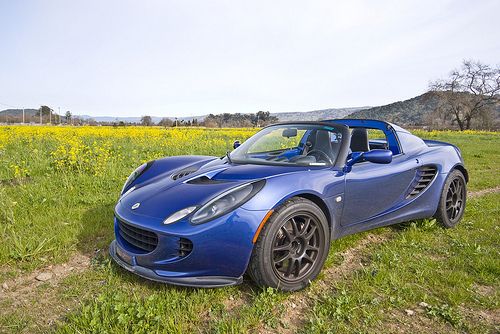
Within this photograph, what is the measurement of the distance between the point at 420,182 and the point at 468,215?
143cm

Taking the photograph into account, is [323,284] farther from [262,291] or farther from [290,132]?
[290,132]

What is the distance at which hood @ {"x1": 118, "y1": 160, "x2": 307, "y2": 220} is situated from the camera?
7.75ft

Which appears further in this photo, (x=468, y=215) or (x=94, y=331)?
(x=468, y=215)

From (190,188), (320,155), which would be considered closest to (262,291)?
(190,188)

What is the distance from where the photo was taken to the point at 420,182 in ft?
11.9

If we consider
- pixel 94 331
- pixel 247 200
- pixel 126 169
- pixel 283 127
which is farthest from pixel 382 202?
pixel 126 169

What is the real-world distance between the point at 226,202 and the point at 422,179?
2471 mm

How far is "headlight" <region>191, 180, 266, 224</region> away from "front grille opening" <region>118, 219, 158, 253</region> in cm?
34

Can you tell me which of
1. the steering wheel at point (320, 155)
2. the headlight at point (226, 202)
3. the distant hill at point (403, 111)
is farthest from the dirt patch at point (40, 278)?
the distant hill at point (403, 111)

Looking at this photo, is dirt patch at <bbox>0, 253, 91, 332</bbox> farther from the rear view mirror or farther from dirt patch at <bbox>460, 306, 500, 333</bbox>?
dirt patch at <bbox>460, 306, 500, 333</bbox>

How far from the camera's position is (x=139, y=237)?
238cm

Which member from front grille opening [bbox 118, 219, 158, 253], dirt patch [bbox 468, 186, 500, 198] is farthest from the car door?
dirt patch [bbox 468, 186, 500, 198]

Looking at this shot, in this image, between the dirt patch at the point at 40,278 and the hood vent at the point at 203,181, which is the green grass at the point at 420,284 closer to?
the hood vent at the point at 203,181

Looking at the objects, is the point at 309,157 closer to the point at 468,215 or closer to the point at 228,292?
the point at 228,292
